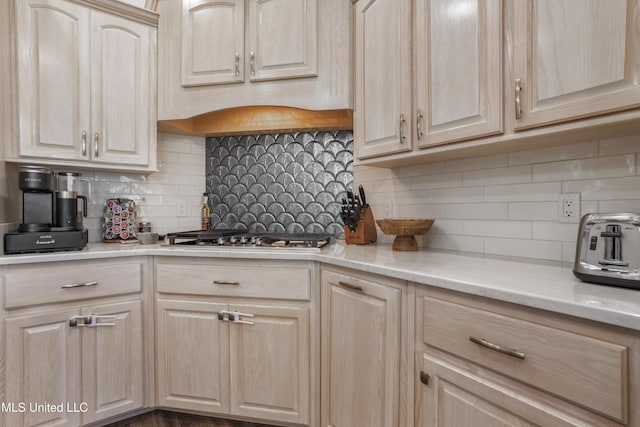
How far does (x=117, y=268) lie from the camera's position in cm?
180

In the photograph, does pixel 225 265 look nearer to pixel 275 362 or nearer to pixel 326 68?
pixel 275 362

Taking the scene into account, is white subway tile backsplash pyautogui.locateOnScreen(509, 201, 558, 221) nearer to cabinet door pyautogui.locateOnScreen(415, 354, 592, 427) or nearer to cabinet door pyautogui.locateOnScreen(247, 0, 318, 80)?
cabinet door pyautogui.locateOnScreen(415, 354, 592, 427)

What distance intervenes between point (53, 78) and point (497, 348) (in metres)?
2.36

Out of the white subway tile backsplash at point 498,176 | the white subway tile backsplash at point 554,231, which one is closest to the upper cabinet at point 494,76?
the white subway tile backsplash at point 498,176

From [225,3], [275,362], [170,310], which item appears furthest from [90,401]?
[225,3]

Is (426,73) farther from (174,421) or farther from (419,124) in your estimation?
(174,421)

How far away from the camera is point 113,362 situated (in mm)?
1788

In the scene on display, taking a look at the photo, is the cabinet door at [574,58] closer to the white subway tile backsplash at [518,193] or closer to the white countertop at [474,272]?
the white subway tile backsplash at [518,193]

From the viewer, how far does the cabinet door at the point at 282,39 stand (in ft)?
6.51

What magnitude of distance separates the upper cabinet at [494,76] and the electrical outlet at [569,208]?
214 mm

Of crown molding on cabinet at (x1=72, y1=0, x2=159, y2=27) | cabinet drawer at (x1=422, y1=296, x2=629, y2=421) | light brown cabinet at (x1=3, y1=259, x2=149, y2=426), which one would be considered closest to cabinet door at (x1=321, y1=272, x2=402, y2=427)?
cabinet drawer at (x1=422, y1=296, x2=629, y2=421)

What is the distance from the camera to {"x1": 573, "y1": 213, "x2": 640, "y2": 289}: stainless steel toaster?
0.89 metres

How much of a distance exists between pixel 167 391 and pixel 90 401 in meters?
0.34

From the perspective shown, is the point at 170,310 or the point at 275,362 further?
the point at 170,310
